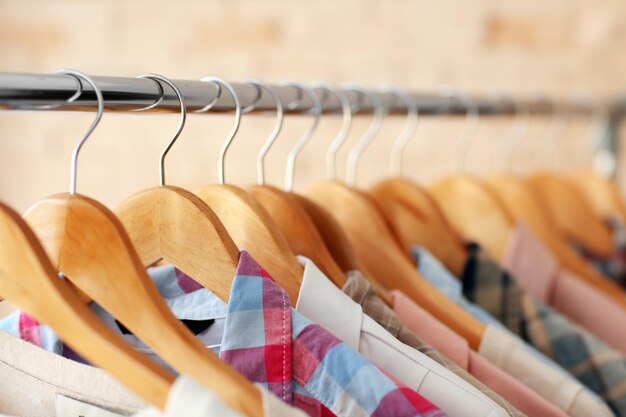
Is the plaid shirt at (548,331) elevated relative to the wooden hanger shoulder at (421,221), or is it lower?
lower

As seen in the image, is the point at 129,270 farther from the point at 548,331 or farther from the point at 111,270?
the point at 548,331

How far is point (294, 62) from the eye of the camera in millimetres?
2191

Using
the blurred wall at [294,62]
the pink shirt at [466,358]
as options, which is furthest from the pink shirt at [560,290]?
the blurred wall at [294,62]

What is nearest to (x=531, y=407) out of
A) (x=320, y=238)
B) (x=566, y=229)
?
(x=320, y=238)

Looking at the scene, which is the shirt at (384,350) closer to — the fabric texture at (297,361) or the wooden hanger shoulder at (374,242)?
the fabric texture at (297,361)

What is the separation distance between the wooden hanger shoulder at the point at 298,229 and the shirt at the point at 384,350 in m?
0.05

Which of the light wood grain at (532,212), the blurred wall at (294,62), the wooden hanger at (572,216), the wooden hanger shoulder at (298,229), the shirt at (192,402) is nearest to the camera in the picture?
the shirt at (192,402)

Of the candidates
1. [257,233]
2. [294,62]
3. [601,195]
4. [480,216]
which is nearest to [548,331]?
[480,216]

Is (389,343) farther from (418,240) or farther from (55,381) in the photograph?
(418,240)

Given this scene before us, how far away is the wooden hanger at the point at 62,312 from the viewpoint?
1.51 feet

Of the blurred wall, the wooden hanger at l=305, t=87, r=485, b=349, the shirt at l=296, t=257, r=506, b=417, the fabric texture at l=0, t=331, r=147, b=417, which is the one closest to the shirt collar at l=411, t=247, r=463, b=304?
the wooden hanger at l=305, t=87, r=485, b=349

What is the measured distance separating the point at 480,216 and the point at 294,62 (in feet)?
4.07

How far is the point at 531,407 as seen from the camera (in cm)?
68

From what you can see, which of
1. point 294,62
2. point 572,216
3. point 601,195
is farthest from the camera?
point 294,62
